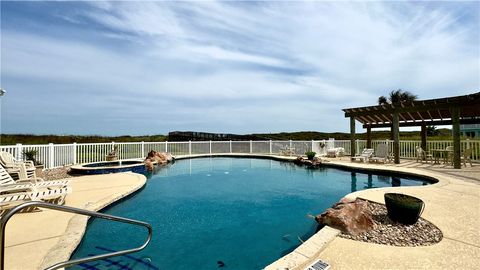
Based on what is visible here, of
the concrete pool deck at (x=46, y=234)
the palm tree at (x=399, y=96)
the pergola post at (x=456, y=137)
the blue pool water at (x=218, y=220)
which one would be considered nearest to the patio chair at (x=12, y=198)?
the concrete pool deck at (x=46, y=234)

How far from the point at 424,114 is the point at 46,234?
1587 centimetres

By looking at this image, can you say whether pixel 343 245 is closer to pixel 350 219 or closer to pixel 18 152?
pixel 350 219

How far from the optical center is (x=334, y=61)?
11688 mm

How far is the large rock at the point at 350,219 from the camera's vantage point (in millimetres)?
3510

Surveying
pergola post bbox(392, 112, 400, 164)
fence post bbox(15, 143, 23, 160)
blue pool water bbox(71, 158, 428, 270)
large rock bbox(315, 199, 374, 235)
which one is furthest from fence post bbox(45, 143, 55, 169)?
pergola post bbox(392, 112, 400, 164)

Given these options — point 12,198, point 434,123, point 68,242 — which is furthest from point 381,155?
point 12,198

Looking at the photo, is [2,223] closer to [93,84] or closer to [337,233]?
[337,233]

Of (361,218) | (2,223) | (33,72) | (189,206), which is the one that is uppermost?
(33,72)

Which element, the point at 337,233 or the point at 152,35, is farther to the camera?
the point at 152,35

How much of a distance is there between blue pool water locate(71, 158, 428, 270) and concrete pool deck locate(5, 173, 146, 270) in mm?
266

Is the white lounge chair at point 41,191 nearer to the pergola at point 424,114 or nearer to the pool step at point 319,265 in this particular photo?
the pool step at point 319,265

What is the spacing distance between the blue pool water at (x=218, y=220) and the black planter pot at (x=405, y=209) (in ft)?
4.45

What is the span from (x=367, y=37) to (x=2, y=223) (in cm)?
1051

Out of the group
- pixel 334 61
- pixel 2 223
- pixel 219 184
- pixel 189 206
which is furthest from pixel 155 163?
pixel 2 223
